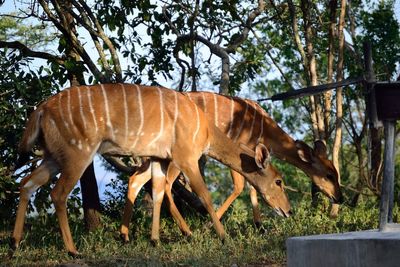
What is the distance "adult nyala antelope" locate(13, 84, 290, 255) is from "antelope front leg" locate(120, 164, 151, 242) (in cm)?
39

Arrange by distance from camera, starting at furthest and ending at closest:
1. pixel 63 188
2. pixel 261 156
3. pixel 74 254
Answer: pixel 261 156, pixel 63 188, pixel 74 254

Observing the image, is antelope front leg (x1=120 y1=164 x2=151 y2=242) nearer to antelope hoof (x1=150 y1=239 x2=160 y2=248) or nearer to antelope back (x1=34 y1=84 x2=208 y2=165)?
antelope hoof (x1=150 y1=239 x2=160 y2=248)

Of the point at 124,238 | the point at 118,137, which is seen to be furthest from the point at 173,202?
the point at 118,137

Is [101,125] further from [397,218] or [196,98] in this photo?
[397,218]

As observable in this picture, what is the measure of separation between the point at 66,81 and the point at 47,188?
1207 mm

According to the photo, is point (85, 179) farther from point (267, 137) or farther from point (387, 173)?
point (387, 173)

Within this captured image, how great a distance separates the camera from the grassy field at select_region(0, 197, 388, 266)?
679 cm

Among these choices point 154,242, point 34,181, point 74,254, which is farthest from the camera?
point 154,242

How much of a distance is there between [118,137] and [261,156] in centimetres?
155

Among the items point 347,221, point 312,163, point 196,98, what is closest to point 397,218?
point 347,221

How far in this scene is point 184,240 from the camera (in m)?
8.00

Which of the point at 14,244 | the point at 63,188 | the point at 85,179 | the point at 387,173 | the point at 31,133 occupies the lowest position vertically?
the point at 14,244

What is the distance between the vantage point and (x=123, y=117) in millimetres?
8094

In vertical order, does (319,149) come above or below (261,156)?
above
